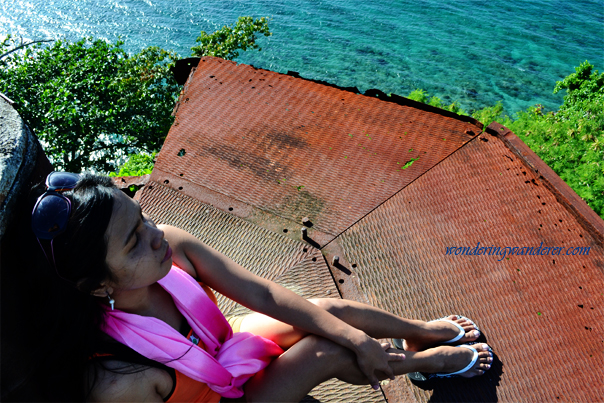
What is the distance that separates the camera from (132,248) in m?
1.45

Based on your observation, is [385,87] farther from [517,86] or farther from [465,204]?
[465,204]

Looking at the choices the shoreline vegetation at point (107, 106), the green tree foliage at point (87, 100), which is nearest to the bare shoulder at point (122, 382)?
the shoreline vegetation at point (107, 106)

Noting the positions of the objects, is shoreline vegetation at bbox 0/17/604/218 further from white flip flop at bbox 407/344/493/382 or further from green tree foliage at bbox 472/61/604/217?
white flip flop at bbox 407/344/493/382

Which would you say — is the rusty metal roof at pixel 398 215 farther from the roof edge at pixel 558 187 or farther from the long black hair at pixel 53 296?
the long black hair at pixel 53 296

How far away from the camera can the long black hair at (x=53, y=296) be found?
4.14 feet

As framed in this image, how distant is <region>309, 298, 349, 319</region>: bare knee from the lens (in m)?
1.87

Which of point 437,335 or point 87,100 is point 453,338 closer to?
point 437,335

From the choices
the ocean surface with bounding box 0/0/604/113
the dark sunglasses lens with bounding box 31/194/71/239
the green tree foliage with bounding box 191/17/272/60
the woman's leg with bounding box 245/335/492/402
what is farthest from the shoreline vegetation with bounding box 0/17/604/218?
the ocean surface with bounding box 0/0/604/113

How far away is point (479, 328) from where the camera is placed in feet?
7.45

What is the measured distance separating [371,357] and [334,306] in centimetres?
25

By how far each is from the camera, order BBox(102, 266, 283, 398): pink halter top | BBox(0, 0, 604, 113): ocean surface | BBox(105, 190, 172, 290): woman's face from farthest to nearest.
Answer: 1. BBox(0, 0, 604, 113): ocean surface
2. BBox(102, 266, 283, 398): pink halter top
3. BBox(105, 190, 172, 290): woman's face

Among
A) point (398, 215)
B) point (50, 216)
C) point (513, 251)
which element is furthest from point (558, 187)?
point (50, 216)

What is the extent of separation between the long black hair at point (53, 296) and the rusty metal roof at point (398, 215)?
3.55 feet

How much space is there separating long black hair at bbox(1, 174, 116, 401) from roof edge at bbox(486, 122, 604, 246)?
8.61 feet
